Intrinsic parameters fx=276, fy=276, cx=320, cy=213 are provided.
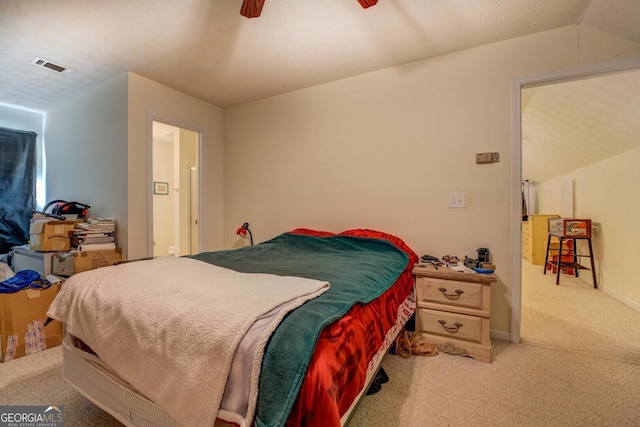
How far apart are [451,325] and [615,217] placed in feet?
9.31

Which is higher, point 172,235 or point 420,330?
point 172,235

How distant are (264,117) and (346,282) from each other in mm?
2701

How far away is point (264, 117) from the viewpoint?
344 cm

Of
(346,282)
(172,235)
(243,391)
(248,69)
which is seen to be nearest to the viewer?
(243,391)

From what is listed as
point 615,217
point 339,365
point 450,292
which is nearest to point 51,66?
point 339,365

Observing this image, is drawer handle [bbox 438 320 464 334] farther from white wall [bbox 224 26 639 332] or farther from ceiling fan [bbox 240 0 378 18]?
ceiling fan [bbox 240 0 378 18]

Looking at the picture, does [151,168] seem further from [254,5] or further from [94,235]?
[254,5]

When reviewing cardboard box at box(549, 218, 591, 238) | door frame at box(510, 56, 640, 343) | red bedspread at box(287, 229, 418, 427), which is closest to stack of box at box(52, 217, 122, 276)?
red bedspread at box(287, 229, 418, 427)

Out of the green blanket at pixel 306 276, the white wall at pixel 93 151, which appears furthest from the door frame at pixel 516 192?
the white wall at pixel 93 151

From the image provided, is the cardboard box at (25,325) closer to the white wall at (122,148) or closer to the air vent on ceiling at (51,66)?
the white wall at (122,148)

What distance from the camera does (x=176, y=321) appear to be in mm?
943

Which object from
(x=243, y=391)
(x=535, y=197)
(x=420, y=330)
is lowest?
(x=420, y=330)

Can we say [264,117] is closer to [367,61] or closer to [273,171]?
[273,171]

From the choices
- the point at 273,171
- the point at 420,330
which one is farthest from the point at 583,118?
the point at 273,171
